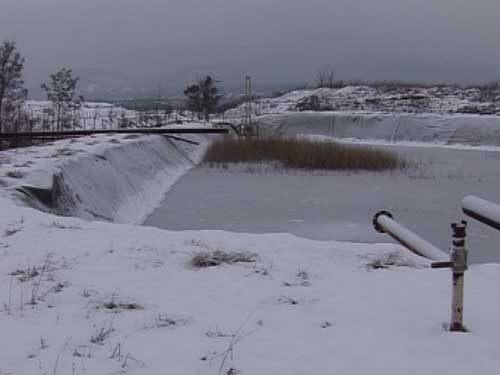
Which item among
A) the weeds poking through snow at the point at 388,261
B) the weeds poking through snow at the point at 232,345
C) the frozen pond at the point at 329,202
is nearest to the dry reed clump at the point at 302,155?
the frozen pond at the point at 329,202

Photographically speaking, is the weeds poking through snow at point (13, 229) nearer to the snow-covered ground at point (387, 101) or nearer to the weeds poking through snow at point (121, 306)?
the weeds poking through snow at point (121, 306)

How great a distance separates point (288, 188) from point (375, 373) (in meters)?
8.51

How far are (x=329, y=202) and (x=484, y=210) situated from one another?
22.5 feet

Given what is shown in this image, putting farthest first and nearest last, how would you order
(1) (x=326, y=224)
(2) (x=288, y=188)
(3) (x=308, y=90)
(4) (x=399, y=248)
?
(3) (x=308, y=90)
(2) (x=288, y=188)
(1) (x=326, y=224)
(4) (x=399, y=248)

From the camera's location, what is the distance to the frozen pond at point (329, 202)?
6.95m

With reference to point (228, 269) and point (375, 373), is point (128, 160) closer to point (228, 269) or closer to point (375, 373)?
point (228, 269)

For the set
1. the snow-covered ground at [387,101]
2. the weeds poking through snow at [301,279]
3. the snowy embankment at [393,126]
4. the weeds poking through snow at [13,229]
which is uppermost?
the snow-covered ground at [387,101]

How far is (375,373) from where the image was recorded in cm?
203

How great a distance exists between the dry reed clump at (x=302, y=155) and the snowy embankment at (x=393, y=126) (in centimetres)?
1025

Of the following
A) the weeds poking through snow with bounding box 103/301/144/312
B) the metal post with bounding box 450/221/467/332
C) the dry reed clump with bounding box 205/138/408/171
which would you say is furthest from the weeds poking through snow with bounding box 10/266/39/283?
the dry reed clump with bounding box 205/138/408/171

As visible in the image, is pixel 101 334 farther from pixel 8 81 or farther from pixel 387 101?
pixel 387 101

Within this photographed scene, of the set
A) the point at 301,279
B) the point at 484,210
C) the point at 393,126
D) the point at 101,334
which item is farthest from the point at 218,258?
the point at 393,126

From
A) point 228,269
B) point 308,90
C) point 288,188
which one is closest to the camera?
point 228,269

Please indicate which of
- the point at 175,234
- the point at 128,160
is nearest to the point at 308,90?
the point at 128,160
